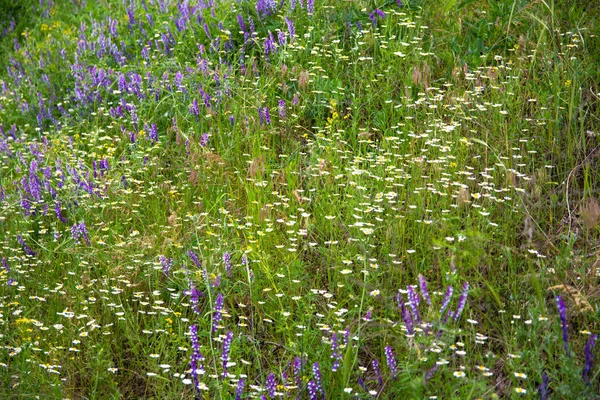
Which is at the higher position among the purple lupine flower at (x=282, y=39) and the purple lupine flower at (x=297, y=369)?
the purple lupine flower at (x=282, y=39)

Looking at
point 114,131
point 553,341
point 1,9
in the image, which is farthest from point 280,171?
point 1,9

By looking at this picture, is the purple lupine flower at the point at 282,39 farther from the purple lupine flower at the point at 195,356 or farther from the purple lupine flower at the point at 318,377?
the purple lupine flower at the point at 318,377

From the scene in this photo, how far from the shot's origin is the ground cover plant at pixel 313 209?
3.09 m

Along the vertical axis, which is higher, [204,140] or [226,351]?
[204,140]

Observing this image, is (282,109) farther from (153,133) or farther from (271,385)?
(271,385)

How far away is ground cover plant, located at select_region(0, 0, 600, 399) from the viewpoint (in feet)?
10.1

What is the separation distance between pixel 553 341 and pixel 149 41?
4338 mm

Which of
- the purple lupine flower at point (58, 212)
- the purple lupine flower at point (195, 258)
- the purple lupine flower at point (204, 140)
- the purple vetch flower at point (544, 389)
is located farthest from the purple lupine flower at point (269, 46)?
the purple vetch flower at point (544, 389)

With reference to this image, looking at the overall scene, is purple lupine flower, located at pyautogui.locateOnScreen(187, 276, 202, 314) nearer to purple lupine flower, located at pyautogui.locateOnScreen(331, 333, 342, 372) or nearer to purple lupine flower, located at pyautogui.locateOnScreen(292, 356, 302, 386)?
purple lupine flower, located at pyautogui.locateOnScreen(292, 356, 302, 386)

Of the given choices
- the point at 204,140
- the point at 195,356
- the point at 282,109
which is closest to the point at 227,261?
the point at 195,356

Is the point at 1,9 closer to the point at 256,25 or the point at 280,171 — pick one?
the point at 256,25

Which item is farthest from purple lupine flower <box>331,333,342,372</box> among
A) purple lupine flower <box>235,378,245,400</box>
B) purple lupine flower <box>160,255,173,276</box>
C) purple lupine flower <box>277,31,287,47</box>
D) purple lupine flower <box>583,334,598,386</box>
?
purple lupine flower <box>277,31,287,47</box>

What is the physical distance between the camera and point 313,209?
4.11m

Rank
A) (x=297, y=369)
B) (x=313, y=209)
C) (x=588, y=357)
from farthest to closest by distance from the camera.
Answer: (x=313, y=209) → (x=297, y=369) → (x=588, y=357)
